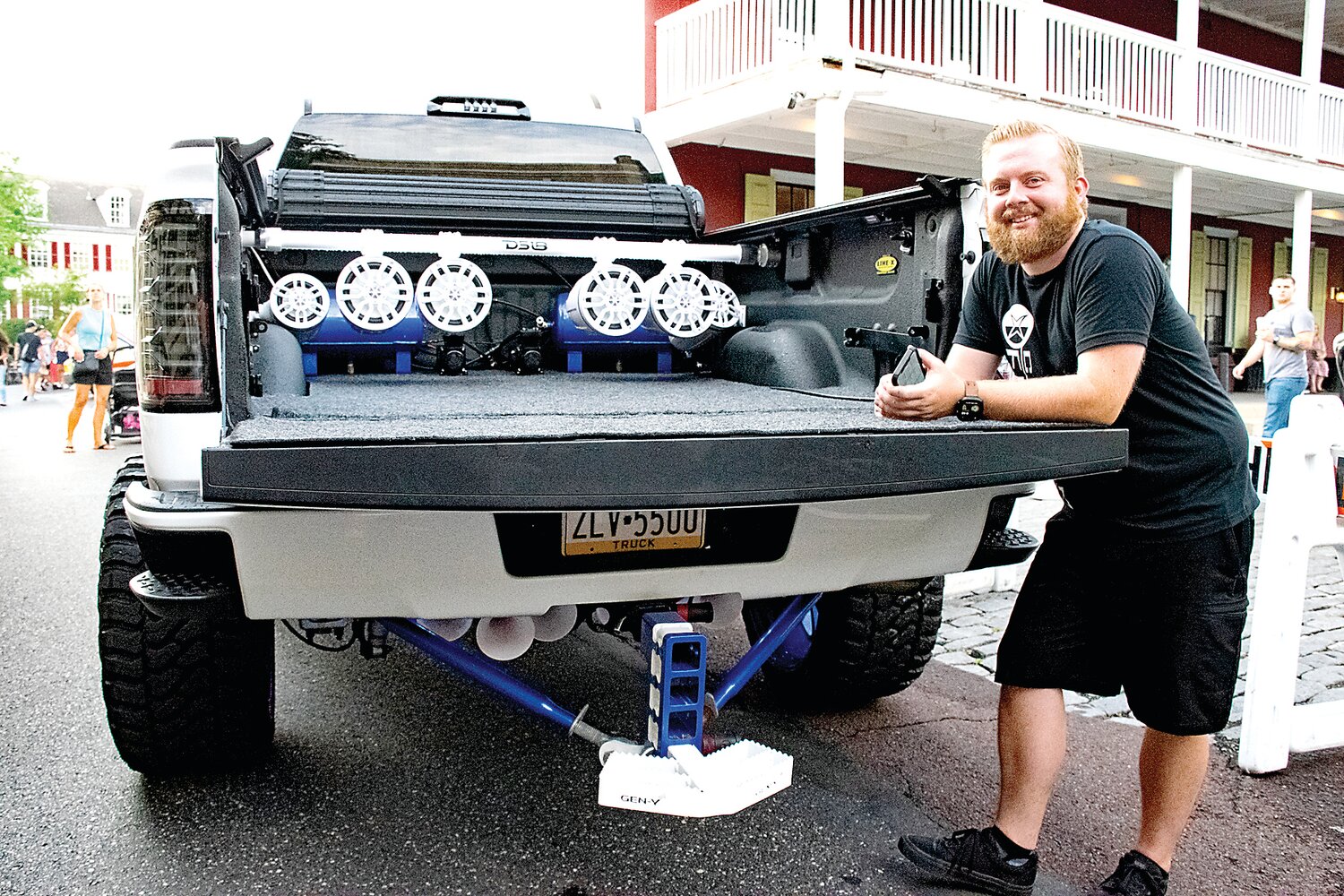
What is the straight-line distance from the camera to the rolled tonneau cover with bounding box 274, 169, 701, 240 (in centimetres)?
402

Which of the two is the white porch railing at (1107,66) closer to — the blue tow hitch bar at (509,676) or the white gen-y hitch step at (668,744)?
the blue tow hitch bar at (509,676)

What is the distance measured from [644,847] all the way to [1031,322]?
153cm

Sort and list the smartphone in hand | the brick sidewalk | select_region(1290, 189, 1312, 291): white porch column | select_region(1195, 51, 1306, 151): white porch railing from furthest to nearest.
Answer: select_region(1290, 189, 1312, 291): white porch column, select_region(1195, 51, 1306, 151): white porch railing, the brick sidewalk, the smartphone in hand

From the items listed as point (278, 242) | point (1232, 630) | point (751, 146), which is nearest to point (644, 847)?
point (1232, 630)

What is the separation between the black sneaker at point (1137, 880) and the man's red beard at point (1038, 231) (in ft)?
4.36

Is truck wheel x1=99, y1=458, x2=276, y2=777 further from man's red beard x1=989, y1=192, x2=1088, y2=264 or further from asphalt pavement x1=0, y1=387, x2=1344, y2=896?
man's red beard x1=989, y1=192, x2=1088, y2=264

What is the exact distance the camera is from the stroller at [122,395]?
38.9 feet

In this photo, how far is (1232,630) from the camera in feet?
7.68

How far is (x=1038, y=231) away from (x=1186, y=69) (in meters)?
14.8

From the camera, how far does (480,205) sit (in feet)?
13.7

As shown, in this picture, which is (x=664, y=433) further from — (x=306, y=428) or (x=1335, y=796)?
(x=1335, y=796)

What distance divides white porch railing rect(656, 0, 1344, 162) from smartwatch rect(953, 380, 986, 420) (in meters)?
10.1

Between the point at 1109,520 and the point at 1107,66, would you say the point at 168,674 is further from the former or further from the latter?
the point at 1107,66

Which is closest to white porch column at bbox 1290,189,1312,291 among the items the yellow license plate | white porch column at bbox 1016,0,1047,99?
white porch column at bbox 1016,0,1047,99
